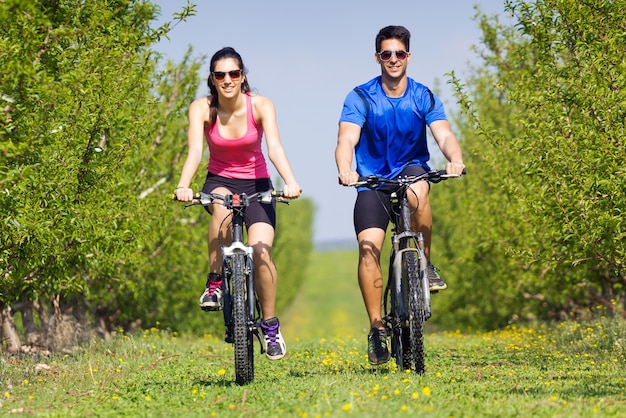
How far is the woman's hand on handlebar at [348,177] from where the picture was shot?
6.87 m

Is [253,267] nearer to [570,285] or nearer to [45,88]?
[45,88]

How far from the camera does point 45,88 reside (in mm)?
7043

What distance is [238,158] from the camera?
712 centimetres

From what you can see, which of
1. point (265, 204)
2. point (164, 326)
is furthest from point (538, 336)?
point (164, 326)

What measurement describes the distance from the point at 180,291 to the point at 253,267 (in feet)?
35.3

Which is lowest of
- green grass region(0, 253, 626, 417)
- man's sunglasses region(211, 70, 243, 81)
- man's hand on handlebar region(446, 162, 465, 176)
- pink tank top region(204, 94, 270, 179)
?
green grass region(0, 253, 626, 417)

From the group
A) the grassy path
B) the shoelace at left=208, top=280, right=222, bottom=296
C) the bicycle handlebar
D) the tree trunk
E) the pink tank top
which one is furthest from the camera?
the grassy path

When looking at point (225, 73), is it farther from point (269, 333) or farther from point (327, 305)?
point (327, 305)

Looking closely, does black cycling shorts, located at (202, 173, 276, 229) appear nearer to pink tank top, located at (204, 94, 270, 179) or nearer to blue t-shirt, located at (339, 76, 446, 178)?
pink tank top, located at (204, 94, 270, 179)

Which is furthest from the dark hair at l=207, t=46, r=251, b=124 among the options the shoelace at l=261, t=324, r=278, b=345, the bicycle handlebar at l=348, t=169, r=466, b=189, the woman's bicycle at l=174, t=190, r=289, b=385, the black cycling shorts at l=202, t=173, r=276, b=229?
the shoelace at l=261, t=324, r=278, b=345

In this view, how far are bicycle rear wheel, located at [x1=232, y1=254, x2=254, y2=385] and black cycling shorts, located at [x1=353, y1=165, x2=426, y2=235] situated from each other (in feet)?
3.55

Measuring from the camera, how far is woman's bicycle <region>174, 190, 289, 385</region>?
661 centimetres

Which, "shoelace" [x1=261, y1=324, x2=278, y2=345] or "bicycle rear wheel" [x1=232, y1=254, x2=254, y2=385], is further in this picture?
"shoelace" [x1=261, y1=324, x2=278, y2=345]

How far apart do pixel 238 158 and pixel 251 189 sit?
0.26 meters
